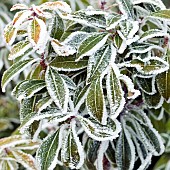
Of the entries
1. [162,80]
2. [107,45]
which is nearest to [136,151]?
[162,80]

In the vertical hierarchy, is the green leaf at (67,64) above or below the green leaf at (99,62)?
above

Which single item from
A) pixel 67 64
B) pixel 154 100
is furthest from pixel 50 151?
pixel 154 100

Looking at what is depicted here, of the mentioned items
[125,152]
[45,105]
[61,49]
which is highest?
[61,49]

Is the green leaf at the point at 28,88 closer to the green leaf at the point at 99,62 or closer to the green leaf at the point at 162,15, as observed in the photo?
the green leaf at the point at 99,62

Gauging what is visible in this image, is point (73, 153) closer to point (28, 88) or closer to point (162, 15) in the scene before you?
point (28, 88)

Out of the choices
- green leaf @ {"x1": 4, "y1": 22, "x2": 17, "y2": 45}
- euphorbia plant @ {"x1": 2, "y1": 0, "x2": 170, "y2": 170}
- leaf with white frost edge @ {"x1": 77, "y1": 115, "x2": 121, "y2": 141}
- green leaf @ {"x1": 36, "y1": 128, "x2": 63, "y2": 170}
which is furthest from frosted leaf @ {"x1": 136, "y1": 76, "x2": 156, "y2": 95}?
green leaf @ {"x1": 4, "y1": 22, "x2": 17, "y2": 45}

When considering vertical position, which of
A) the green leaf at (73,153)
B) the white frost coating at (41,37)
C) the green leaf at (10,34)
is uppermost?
the green leaf at (10,34)

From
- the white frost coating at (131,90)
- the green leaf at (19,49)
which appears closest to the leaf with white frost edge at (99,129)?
the white frost coating at (131,90)
